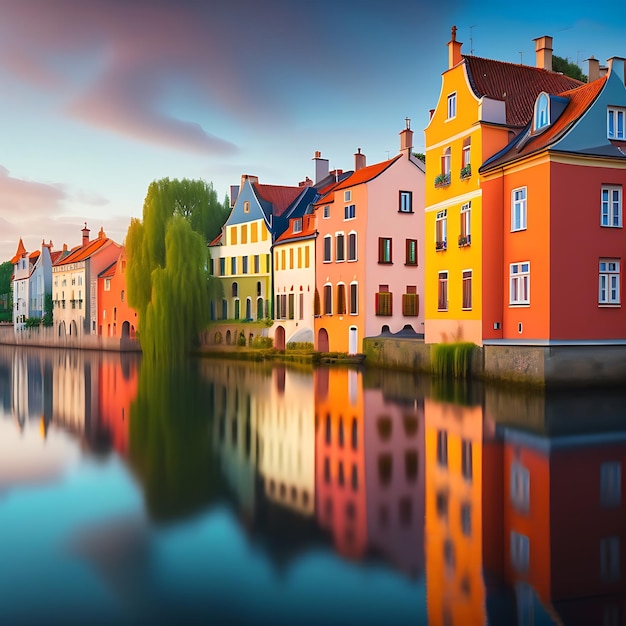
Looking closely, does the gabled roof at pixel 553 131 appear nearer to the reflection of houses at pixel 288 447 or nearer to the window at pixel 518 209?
the window at pixel 518 209

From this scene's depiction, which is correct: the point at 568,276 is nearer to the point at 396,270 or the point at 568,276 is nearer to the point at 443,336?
the point at 443,336

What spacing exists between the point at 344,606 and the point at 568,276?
2081cm

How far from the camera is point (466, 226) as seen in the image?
29.4 m

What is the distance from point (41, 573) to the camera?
7.13 m

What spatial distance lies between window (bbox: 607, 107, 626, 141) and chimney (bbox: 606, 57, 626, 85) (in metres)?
1.10

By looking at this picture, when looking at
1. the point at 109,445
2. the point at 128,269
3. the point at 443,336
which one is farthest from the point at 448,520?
the point at 128,269

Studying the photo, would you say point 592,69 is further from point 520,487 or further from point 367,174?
point 520,487

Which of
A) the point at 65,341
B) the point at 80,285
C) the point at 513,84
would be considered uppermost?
the point at 513,84

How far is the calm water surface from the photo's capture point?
20.7 ft

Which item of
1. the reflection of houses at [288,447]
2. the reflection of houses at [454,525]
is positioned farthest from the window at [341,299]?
the reflection of houses at [454,525]

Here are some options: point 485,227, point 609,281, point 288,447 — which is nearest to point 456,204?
point 485,227

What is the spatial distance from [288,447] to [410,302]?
29438 millimetres

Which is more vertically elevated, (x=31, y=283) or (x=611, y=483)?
(x=31, y=283)

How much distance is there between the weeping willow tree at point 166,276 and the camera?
4697 cm
